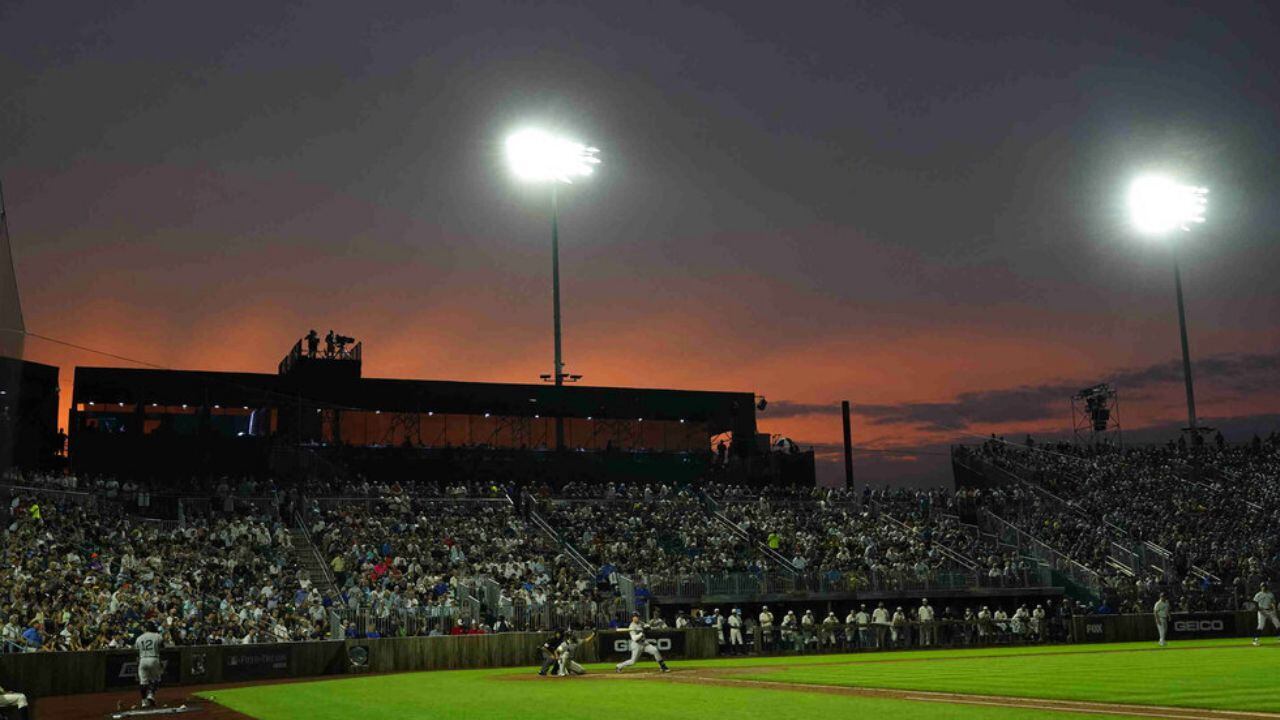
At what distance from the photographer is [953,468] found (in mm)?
71438

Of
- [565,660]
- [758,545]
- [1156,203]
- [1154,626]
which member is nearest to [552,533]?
[758,545]

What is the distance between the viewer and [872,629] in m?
44.8

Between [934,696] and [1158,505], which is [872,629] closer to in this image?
[1158,505]

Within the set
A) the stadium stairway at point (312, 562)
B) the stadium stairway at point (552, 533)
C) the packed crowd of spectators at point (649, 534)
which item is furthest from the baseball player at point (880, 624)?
the stadium stairway at point (312, 562)

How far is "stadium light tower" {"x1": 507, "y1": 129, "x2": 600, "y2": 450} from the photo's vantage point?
189 feet

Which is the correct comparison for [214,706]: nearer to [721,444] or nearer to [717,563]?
[717,563]

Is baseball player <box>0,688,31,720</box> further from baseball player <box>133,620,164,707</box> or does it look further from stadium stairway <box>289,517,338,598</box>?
stadium stairway <box>289,517,338,598</box>

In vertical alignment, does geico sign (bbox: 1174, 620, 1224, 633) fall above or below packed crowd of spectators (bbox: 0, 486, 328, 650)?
below

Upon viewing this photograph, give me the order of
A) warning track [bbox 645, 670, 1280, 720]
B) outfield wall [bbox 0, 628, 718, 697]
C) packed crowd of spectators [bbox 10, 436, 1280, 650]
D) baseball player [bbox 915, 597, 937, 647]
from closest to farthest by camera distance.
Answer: warning track [bbox 645, 670, 1280, 720], outfield wall [bbox 0, 628, 718, 697], packed crowd of spectators [bbox 10, 436, 1280, 650], baseball player [bbox 915, 597, 937, 647]

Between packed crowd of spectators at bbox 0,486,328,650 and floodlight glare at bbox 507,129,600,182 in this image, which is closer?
packed crowd of spectators at bbox 0,486,328,650

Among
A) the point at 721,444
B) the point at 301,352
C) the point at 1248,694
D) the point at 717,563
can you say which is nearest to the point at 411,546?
the point at 717,563

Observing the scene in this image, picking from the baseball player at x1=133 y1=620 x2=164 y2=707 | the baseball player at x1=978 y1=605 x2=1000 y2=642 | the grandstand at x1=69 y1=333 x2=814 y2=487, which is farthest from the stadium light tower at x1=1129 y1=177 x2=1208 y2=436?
the baseball player at x1=133 y1=620 x2=164 y2=707

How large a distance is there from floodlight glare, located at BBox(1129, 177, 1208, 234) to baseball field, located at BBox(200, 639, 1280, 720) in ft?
123

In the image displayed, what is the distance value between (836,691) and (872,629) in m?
23.8
